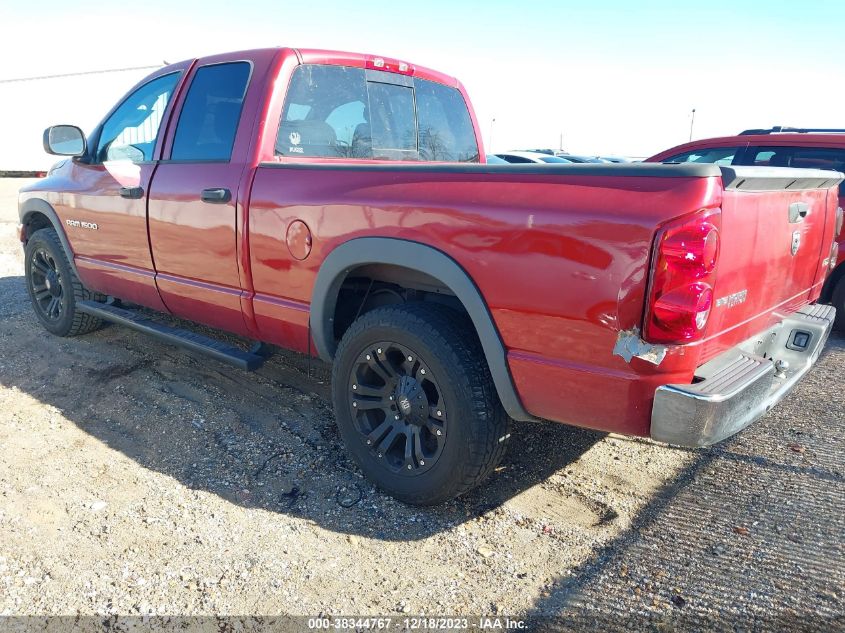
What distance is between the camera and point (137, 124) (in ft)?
14.0

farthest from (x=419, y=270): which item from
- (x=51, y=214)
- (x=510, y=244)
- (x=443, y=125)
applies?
(x=51, y=214)

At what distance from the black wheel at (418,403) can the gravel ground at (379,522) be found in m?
0.20

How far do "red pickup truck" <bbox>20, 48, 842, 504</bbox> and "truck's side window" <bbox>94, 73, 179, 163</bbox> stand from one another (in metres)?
0.02

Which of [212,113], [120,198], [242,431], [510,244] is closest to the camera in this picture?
[510,244]

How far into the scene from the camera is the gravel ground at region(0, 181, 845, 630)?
90.4 inches

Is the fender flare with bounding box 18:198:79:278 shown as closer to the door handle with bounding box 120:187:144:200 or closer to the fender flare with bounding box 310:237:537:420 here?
the door handle with bounding box 120:187:144:200

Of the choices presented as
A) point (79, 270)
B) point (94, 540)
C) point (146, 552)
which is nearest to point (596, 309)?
point (146, 552)

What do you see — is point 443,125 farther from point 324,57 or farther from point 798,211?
point 798,211

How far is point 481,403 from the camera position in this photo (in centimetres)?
256

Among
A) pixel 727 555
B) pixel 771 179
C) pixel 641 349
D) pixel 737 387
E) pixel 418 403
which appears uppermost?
pixel 771 179

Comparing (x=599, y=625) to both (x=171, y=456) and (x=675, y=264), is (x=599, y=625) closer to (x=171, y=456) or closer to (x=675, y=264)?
(x=675, y=264)

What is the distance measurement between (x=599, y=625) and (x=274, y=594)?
3.81ft

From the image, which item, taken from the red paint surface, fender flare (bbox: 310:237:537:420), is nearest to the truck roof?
the red paint surface

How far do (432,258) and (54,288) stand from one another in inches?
156
